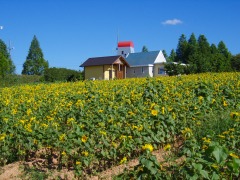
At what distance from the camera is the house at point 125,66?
128 ft

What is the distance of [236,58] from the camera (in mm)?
43750

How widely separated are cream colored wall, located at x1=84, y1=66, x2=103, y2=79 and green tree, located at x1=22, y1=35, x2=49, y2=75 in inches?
1274

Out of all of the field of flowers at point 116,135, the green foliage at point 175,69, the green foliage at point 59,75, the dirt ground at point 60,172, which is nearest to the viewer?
the field of flowers at point 116,135

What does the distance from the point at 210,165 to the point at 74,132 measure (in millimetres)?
1963

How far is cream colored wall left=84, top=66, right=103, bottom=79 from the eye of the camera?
3950cm

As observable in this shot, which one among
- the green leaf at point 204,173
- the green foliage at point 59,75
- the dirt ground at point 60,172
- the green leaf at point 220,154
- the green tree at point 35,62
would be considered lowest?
the dirt ground at point 60,172

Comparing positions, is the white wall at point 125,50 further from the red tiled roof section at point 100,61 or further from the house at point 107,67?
the house at point 107,67

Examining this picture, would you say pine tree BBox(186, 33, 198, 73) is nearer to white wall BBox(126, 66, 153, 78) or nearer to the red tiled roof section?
white wall BBox(126, 66, 153, 78)

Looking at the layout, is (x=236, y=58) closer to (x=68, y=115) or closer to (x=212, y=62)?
(x=212, y=62)

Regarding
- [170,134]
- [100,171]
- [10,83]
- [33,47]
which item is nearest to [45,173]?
[100,171]

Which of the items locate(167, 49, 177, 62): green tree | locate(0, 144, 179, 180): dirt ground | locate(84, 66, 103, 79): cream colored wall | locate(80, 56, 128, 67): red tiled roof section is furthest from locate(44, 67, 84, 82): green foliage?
locate(0, 144, 179, 180): dirt ground

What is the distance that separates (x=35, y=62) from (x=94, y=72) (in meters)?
36.2

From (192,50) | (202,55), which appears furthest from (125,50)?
A: (202,55)

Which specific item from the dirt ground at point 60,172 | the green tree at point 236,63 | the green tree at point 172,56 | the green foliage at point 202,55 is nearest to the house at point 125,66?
the green foliage at point 202,55
